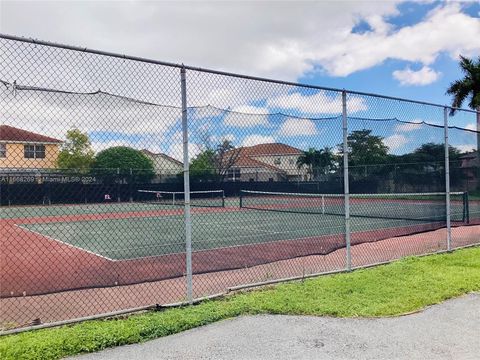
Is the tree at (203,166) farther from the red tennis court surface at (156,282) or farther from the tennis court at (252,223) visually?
the tennis court at (252,223)

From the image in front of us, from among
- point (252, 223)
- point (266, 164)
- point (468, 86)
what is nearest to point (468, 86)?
point (468, 86)

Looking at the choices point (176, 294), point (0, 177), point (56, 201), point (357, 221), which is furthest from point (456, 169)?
point (0, 177)

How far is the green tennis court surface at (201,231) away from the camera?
37.7 ft

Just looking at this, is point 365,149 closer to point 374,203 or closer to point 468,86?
point 374,203

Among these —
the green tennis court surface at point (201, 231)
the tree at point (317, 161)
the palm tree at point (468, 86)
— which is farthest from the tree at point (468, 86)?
the tree at point (317, 161)

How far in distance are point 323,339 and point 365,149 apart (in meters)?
4.99

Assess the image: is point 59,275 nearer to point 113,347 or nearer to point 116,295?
point 116,295

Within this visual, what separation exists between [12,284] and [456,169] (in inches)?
393

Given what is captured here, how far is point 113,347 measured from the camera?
4133mm

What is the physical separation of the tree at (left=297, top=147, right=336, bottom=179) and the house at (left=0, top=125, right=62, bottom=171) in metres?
4.00

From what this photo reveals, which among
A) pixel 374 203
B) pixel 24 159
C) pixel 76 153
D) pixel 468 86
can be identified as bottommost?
pixel 374 203

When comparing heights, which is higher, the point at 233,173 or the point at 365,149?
the point at 365,149

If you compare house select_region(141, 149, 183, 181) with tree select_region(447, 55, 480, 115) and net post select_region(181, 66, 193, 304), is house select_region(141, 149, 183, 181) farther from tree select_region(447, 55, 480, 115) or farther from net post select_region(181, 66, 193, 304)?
tree select_region(447, 55, 480, 115)

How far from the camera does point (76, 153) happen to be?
5285 mm
